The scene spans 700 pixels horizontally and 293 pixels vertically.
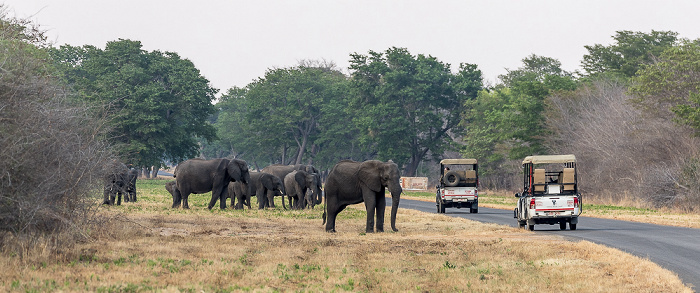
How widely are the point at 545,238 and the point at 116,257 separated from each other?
13.0m

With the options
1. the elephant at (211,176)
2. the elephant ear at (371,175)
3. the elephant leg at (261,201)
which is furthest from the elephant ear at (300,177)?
the elephant ear at (371,175)

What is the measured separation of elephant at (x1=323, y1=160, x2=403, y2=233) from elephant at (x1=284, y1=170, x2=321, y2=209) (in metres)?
12.5

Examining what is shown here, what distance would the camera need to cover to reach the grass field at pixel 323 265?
14.0 metres

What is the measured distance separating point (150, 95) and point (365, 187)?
66.7 metres

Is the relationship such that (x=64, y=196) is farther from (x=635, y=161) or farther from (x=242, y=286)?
(x=635, y=161)

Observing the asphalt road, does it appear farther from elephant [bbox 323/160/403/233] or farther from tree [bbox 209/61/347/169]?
tree [bbox 209/61/347/169]

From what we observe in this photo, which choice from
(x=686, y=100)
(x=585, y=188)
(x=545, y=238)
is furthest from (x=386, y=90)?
(x=545, y=238)

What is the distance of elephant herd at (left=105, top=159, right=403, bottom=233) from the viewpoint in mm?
26391

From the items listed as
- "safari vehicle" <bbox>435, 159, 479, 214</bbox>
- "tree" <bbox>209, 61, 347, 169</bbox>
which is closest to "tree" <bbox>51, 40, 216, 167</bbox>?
"tree" <bbox>209, 61, 347, 169</bbox>

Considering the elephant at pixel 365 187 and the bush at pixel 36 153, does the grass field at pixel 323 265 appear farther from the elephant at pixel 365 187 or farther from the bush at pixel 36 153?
the elephant at pixel 365 187

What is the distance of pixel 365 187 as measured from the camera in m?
26.3

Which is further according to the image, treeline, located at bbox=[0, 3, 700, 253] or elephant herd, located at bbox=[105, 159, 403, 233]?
elephant herd, located at bbox=[105, 159, 403, 233]

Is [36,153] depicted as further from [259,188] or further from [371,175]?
[259,188]

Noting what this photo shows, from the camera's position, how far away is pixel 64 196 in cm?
1758
